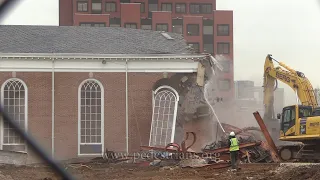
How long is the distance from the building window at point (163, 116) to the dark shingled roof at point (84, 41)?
224cm

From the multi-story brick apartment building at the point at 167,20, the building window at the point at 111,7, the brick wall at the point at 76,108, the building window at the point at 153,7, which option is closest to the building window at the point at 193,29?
the multi-story brick apartment building at the point at 167,20

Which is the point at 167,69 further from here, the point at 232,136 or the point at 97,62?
the point at 232,136

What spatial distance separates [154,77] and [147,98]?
1.18m

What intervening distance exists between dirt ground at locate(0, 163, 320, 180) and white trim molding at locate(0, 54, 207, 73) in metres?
7.97

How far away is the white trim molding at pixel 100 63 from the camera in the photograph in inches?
1141

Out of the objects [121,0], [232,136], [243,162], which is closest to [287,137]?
[243,162]

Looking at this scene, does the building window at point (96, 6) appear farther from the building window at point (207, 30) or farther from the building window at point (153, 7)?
the building window at point (207, 30)

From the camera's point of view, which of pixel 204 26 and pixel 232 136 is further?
pixel 204 26

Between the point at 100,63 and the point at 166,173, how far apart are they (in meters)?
12.0

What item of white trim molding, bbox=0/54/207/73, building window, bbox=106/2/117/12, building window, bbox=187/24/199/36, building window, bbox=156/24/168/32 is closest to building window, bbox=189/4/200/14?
building window, bbox=187/24/199/36

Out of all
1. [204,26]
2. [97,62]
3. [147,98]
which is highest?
[204,26]

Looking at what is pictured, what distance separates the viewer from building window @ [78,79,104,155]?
97.0 ft

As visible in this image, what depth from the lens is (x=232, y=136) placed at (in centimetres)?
1961

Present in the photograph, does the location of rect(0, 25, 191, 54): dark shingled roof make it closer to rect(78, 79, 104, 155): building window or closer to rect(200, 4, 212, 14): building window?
rect(78, 79, 104, 155): building window
